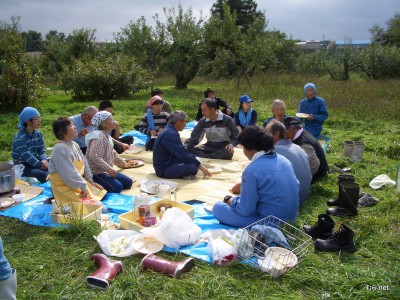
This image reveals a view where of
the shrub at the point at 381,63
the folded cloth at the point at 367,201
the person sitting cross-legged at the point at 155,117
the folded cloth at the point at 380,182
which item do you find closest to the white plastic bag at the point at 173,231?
the folded cloth at the point at 367,201

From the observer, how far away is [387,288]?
9.84 ft

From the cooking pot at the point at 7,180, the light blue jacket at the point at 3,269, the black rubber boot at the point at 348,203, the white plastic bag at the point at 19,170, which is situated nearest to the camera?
the light blue jacket at the point at 3,269

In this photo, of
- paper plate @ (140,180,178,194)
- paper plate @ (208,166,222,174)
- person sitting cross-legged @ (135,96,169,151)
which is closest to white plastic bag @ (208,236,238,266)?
Answer: paper plate @ (140,180,178,194)

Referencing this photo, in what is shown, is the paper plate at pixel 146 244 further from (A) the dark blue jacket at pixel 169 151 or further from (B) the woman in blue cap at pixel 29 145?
(B) the woman in blue cap at pixel 29 145

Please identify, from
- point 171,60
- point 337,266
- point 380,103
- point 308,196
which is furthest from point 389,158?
point 171,60

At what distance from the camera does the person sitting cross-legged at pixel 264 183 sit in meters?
3.77

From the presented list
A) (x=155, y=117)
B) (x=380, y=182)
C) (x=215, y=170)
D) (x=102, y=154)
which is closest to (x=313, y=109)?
(x=380, y=182)

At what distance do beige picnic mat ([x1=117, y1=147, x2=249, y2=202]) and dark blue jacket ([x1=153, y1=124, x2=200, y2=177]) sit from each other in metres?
0.27

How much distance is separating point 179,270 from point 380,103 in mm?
11256

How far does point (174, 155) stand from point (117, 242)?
234cm

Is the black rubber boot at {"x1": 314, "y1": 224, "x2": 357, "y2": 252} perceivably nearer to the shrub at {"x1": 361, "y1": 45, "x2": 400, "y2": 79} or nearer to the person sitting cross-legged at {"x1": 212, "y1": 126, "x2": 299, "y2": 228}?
the person sitting cross-legged at {"x1": 212, "y1": 126, "x2": 299, "y2": 228}

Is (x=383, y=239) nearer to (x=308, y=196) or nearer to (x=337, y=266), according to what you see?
(x=337, y=266)

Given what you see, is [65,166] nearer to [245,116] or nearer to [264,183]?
[264,183]

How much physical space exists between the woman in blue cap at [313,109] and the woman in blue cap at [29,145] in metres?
5.33
